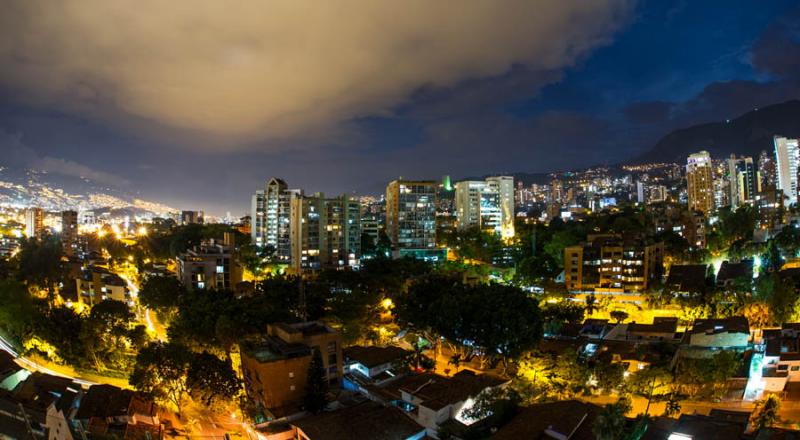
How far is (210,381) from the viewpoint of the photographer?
1494 centimetres

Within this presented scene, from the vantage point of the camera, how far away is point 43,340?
20891 mm

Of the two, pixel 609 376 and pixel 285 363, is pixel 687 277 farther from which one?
pixel 285 363

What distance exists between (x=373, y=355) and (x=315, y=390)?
167 inches

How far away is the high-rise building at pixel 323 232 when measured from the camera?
1555 inches

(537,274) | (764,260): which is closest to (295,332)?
(537,274)

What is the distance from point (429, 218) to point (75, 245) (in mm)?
36596

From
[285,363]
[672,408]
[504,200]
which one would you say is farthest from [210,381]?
[504,200]

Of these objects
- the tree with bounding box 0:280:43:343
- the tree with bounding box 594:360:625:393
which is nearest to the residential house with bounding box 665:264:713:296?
the tree with bounding box 594:360:625:393

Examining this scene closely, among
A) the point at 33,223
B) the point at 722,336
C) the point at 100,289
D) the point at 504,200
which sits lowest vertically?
the point at 722,336

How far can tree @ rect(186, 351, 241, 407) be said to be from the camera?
14.9 m

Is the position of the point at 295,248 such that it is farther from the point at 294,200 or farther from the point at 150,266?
the point at 150,266

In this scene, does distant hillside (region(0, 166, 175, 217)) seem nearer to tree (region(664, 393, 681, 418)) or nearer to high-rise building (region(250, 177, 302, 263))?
high-rise building (region(250, 177, 302, 263))

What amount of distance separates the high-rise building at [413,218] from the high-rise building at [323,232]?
6602 millimetres

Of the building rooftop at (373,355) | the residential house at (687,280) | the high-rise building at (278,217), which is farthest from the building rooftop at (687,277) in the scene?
the high-rise building at (278,217)
